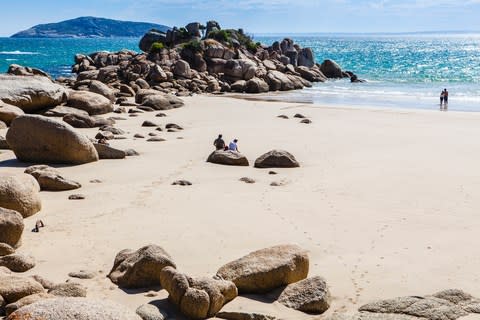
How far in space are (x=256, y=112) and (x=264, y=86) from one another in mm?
19123

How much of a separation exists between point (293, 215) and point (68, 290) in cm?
625

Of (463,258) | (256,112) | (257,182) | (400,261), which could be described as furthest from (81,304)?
(256,112)

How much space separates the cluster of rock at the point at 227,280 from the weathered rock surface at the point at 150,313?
30 cm

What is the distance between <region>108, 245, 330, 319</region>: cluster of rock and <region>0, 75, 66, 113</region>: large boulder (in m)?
20.4

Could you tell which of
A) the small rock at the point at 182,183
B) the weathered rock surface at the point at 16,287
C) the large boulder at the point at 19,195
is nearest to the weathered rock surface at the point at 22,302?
the weathered rock surface at the point at 16,287

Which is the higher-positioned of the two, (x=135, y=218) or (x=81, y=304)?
(x=81, y=304)

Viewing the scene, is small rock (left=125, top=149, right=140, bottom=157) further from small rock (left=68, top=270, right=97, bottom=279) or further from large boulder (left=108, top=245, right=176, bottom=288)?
large boulder (left=108, top=245, right=176, bottom=288)

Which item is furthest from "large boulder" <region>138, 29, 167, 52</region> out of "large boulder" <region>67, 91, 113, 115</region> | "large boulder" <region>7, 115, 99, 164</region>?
"large boulder" <region>7, 115, 99, 164</region>

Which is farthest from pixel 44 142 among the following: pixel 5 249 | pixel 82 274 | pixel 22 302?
pixel 22 302

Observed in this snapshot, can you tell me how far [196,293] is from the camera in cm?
808

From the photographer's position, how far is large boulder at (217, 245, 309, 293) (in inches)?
353

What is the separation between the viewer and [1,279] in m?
8.19

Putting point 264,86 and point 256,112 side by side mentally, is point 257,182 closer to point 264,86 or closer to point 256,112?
point 256,112

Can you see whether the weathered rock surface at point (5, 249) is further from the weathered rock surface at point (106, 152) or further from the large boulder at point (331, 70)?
the large boulder at point (331, 70)
